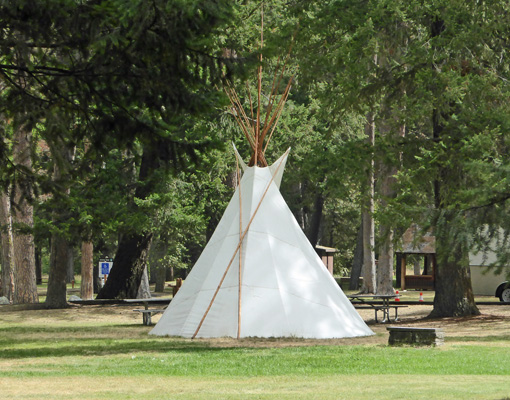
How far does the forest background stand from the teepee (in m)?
1.67

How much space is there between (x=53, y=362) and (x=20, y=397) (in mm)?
3869

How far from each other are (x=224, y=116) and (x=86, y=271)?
825 cm

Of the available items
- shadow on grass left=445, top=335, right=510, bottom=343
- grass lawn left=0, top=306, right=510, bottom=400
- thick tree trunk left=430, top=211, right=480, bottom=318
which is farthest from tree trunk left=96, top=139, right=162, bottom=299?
shadow on grass left=445, top=335, right=510, bottom=343

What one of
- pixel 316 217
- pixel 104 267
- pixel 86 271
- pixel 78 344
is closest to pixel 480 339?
pixel 78 344

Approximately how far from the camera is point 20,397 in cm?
998

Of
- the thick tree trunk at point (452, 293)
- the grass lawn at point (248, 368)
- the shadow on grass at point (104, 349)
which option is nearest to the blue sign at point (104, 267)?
the grass lawn at point (248, 368)

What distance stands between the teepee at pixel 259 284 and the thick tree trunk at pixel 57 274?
10553 millimetres

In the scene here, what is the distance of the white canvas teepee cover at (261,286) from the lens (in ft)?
55.7

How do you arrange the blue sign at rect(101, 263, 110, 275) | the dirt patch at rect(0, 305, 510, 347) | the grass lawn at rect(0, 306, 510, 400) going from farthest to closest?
the blue sign at rect(101, 263, 110, 275)
the dirt patch at rect(0, 305, 510, 347)
the grass lawn at rect(0, 306, 510, 400)

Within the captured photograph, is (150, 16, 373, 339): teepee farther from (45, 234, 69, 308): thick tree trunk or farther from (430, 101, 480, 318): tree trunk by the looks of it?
(45, 234, 69, 308): thick tree trunk

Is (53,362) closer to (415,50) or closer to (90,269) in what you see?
(415,50)

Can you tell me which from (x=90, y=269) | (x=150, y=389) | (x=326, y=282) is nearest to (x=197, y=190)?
(x=90, y=269)

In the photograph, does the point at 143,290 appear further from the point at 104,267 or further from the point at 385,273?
the point at 385,273

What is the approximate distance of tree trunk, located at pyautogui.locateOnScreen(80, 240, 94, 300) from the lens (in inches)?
1324
